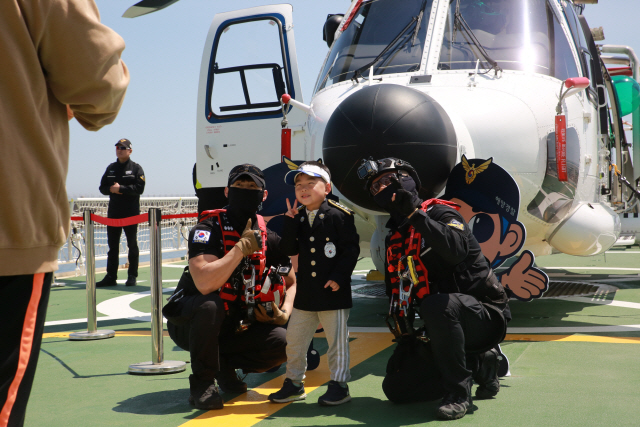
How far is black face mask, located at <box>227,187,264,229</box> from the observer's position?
3.55m

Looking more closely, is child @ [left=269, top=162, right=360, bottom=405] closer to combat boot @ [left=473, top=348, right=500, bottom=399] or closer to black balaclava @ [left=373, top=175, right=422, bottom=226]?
black balaclava @ [left=373, top=175, right=422, bottom=226]

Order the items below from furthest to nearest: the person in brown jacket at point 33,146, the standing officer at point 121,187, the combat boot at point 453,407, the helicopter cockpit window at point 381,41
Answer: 1. the standing officer at point 121,187
2. the helicopter cockpit window at point 381,41
3. the combat boot at point 453,407
4. the person in brown jacket at point 33,146

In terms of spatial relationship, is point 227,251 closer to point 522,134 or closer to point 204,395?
point 204,395

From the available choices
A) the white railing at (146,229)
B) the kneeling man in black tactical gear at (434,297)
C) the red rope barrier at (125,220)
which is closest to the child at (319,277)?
the kneeling man in black tactical gear at (434,297)

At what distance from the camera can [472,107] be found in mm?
4195

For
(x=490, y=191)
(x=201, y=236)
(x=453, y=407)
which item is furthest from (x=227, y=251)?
(x=490, y=191)

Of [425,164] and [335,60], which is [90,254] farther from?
[425,164]

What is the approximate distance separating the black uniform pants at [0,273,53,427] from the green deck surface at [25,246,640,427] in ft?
5.37

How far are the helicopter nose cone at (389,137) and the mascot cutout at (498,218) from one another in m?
0.24

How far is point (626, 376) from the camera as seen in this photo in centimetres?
368

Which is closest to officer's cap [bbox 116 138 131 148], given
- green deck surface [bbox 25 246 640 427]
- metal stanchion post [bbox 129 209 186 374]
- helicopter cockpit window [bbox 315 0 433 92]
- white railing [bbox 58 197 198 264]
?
white railing [bbox 58 197 198 264]

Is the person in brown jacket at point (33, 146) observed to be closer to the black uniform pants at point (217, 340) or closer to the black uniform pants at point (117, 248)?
the black uniform pants at point (217, 340)

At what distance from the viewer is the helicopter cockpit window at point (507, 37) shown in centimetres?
477

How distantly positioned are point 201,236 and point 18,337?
6.48ft
